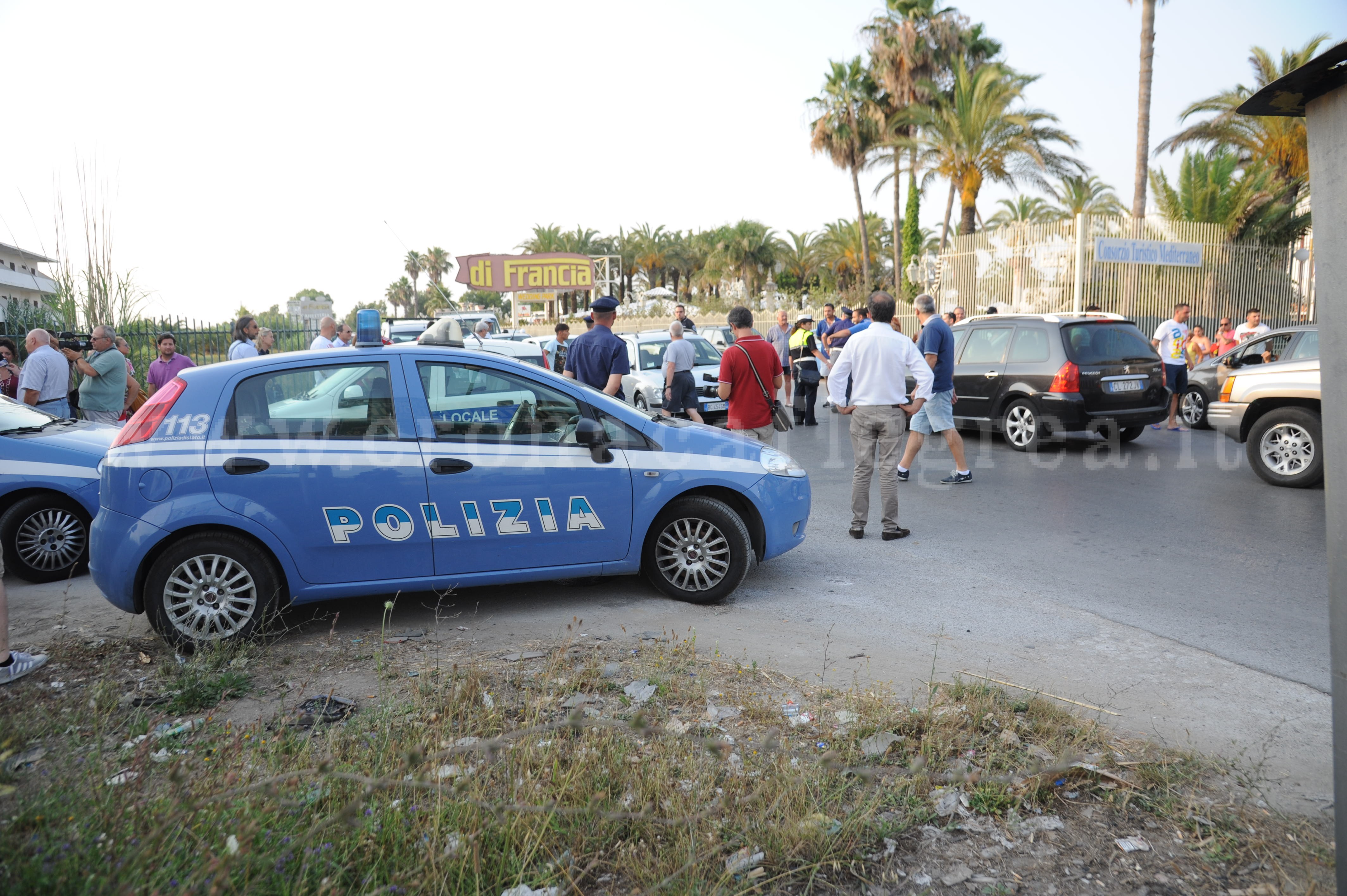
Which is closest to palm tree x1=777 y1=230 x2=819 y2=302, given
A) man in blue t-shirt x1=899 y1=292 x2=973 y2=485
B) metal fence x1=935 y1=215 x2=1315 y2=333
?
metal fence x1=935 y1=215 x2=1315 y2=333

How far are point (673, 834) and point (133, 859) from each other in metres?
1.49

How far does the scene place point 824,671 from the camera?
4.46 metres

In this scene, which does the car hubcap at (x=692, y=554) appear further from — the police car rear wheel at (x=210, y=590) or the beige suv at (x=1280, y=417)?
the beige suv at (x=1280, y=417)

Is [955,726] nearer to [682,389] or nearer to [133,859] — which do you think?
[133,859]

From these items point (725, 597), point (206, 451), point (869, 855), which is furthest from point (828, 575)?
A: point (206, 451)

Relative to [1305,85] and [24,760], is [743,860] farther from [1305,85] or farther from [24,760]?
[1305,85]

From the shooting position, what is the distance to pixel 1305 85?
2352mm

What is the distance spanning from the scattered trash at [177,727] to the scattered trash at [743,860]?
7.22ft

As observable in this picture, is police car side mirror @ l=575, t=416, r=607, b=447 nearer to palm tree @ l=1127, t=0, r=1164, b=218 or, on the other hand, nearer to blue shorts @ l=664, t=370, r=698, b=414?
blue shorts @ l=664, t=370, r=698, b=414

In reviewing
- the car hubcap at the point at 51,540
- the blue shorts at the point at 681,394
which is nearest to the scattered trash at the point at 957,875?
the car hubcap at the point at 51,540

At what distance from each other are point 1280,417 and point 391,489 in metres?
8.42

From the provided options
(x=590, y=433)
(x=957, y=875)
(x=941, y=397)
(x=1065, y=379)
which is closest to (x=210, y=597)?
(x=590, y=433)

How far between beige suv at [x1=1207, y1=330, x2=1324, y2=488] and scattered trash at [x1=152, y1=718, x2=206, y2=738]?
30.7 ft

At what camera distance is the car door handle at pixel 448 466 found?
5.16m
